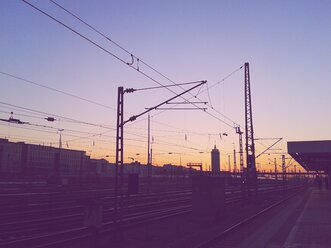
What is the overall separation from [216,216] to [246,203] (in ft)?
43.9

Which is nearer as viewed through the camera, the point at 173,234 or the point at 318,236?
the point at 318,236

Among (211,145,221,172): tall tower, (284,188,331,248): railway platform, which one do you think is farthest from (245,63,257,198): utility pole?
(211,145,221,172): tall tower

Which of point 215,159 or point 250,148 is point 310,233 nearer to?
point 250,148

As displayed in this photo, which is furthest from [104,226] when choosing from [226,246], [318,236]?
[318,236]

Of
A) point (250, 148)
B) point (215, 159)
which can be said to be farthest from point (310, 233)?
point (215, 159)

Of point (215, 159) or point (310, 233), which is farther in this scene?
point (215, 159)

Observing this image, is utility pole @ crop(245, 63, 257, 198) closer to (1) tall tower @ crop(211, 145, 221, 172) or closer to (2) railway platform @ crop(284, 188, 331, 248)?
(2) railway platform @ crop(284, 188, 331, 248)

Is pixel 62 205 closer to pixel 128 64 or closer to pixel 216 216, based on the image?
pixel 216 216

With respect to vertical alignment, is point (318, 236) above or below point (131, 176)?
below

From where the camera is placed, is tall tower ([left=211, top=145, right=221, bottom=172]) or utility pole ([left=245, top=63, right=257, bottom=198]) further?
tall tower ([left=211, top=145, right=221, bottom=172])

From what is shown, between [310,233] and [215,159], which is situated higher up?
[215,159]

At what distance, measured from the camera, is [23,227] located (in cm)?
1912

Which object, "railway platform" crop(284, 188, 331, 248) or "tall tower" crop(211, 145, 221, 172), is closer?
"railway platform" crop(284, 188, 331, 248)

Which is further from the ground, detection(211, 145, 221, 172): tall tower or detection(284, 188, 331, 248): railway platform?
detection(211, 145, 221, 172): tall tower
